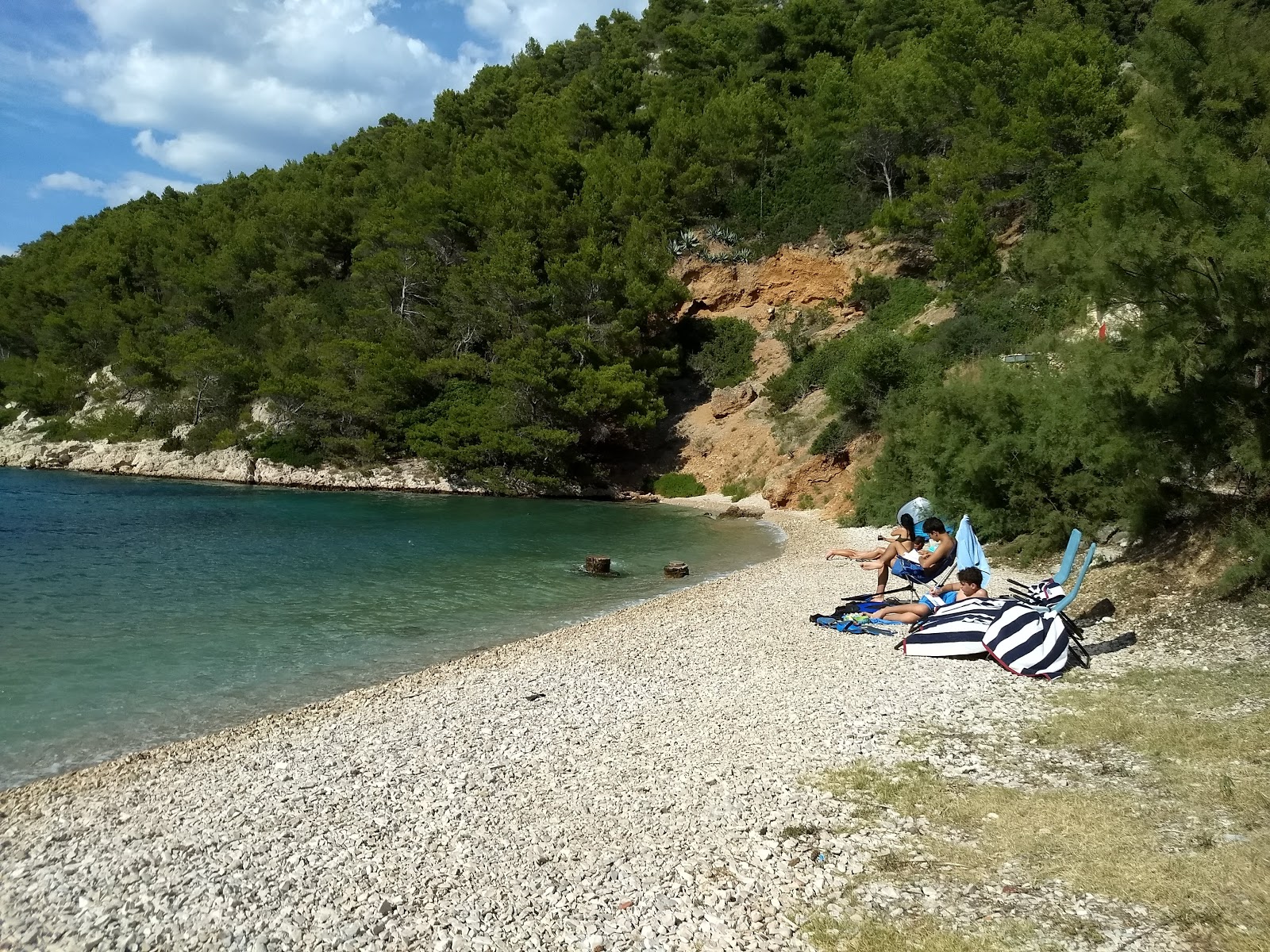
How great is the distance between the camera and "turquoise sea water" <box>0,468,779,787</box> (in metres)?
9.42

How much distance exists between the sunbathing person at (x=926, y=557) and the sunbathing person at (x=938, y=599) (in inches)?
16.4

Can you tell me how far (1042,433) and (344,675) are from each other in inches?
490

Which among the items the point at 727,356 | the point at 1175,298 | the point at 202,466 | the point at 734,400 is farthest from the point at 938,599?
the point at 202,466

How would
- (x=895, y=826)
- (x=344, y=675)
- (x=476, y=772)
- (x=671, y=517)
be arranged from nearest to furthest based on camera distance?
(x=895, y=826), (x=476, y=772), (x=344, y=675), (x=671, y=517)

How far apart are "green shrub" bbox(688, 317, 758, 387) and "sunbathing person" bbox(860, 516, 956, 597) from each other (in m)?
29.2

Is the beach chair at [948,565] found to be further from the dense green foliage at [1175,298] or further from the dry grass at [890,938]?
the dry grass at [890,938]

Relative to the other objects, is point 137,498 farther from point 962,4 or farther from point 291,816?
point 962,4

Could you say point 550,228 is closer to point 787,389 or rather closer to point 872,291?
point 787,389

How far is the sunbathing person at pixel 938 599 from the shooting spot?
9906 millimetres

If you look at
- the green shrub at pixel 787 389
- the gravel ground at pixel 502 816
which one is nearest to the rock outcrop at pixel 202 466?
the green shrub at pixel 787 389

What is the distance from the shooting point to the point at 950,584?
41.2ft

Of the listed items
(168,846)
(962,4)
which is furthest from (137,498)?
(962,4)

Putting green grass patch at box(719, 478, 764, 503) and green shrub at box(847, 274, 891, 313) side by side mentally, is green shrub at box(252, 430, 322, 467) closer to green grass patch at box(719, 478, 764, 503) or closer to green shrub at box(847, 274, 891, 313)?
green grass patch at box(719, 478, 764, 503)

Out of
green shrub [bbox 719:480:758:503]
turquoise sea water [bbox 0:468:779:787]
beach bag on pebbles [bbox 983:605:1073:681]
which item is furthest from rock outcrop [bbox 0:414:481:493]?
beach bag on pebbles [bbox 983:605:1073:681]
